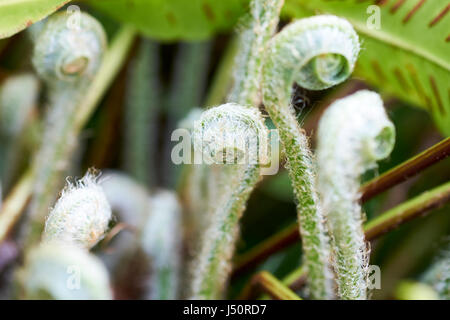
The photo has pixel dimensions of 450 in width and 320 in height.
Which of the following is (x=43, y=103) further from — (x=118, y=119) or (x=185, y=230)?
(x=185, y=230)

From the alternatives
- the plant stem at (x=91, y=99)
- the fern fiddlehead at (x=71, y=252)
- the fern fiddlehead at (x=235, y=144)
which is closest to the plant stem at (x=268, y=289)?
the fern fiddlehead at (x=235, y=144)

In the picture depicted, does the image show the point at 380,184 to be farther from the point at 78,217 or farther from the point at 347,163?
the point at 78,217

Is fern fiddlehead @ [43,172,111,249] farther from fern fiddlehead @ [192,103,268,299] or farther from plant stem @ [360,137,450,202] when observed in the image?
plant stem @ [360,137,450,202]

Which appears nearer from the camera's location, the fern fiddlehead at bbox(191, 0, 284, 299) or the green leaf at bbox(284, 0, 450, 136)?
the fern fiddlehead at bbox(191, 0, 284, 299)

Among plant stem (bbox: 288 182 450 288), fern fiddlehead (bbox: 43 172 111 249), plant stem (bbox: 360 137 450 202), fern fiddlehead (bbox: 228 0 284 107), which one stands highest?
fern fiddlehead (bbox: 228 0 284 107)

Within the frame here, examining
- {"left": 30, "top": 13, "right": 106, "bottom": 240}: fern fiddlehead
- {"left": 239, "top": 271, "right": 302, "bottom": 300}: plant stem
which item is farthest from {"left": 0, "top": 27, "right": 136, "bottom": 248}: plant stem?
{"left": 239, "top": 271, "right": 302, "bottom": 300}: plant stem

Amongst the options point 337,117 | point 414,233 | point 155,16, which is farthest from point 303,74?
point 414,233
